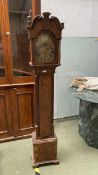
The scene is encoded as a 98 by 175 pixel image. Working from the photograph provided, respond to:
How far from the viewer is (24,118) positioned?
8.76 ft

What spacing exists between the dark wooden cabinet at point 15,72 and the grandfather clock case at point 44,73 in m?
0.55

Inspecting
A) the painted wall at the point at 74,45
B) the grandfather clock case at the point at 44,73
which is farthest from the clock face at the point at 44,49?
the painted wall at the point at 74,45

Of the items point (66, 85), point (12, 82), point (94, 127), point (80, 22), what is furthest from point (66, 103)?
Answer: point (80, 22)

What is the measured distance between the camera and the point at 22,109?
2.62 meters

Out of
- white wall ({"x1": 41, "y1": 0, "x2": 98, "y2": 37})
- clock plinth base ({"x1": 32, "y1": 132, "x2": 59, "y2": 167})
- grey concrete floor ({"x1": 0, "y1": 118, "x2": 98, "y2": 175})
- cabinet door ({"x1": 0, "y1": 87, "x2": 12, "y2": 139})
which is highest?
white wall ({"x1": 41, "y1": 0, "x2": 98, "y2": 37})

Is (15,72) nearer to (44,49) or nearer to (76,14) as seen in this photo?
(44,49)

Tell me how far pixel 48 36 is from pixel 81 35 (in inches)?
54.2

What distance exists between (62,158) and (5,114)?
0.94m

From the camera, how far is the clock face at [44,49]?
1.84 metres

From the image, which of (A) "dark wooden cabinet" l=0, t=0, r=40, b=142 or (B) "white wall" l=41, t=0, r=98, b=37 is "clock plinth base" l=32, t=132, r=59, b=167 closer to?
(A) "dark wooden cabinet" l=0, t=0, r=40, b=142

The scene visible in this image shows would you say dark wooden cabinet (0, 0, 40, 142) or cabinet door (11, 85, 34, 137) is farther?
cabinet door (11, 85, 34, 137)

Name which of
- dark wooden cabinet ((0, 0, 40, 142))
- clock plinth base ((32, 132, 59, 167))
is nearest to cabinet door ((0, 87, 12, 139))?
dark wooden cabinet ((0, 0, 40, 142))

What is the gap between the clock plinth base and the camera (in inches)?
84.0

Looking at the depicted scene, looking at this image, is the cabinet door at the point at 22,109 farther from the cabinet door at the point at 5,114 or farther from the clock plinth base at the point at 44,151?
the clock plinth base at the point at 44,151
